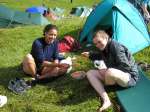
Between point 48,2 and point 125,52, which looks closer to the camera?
point 125,52

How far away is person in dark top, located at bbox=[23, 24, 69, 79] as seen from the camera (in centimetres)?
738

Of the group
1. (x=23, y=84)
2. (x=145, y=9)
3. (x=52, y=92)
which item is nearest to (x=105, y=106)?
(x=52, y=92)

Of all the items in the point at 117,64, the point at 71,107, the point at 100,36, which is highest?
the point at 100,36

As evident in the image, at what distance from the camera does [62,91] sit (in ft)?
22.7

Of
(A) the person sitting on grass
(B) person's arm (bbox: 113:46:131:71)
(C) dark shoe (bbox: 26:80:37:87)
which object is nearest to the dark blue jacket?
(C) dark shoe (bbox: 26:80:37:87)

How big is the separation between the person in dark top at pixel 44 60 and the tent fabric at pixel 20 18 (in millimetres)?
6561

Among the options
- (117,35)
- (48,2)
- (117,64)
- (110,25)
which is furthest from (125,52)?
(48,2)

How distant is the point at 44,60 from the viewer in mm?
7492

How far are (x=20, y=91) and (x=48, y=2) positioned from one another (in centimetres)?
2129

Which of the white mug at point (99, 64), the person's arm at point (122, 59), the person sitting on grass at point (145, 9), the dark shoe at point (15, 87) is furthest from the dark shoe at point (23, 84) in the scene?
the person sitting on grass at point (145, 9)

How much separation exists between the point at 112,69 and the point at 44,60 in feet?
5.56

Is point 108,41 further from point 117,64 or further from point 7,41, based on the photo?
point 7,41

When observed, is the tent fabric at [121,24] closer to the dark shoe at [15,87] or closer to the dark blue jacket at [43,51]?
the dark blue jacket at [43,51]

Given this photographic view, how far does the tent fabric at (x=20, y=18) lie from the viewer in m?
14.2
